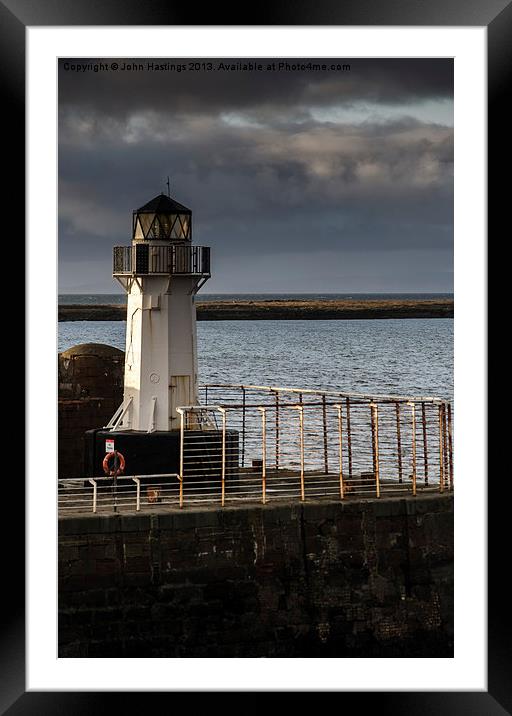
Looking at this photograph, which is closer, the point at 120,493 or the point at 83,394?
the point at 120,493

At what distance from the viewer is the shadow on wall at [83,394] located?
19672 mm

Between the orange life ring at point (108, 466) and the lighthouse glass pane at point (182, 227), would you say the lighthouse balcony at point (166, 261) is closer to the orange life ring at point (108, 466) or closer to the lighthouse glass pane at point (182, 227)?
the lighthouse glass pane at point (182, 227)

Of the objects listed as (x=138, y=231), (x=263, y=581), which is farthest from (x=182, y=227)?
(x=263, y=581)

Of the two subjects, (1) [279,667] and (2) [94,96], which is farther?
(2) [94,96]

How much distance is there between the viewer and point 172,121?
55.8 metres

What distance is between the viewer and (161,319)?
1762cm

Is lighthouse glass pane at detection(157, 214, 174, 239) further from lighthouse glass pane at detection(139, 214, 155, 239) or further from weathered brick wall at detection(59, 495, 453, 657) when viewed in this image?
weathered brick wall at detection(59, 495, 453, 657)

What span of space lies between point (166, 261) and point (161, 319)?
84 centimetres

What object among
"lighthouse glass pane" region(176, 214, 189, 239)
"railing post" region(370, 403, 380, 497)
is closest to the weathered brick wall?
"railing post" region(370, 403, 380, 497)
